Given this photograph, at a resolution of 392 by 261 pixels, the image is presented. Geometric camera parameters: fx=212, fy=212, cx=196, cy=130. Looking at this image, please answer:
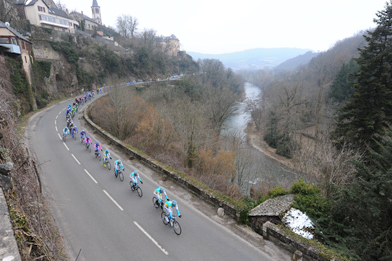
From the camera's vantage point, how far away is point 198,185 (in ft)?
37.5

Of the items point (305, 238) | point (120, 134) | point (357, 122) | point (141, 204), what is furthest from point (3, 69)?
point (357, 122)

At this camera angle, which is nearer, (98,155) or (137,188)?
(137,188)

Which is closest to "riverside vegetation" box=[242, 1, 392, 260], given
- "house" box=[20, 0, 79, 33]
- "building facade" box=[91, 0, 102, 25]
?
"house" box=[20, 0, 79, 33]

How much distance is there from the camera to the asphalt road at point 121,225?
7.75 metres

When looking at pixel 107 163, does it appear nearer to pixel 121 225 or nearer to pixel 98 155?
pixel 98 155

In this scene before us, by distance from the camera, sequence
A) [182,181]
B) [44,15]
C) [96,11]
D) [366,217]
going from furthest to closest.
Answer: [96,11], [44,15], [182,181], [366,217]

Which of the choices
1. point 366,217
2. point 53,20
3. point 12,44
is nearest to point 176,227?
point 366,217

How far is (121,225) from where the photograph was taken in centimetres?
909

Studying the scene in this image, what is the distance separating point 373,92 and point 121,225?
1762 centimetres

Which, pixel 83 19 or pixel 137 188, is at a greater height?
pixel 83 19

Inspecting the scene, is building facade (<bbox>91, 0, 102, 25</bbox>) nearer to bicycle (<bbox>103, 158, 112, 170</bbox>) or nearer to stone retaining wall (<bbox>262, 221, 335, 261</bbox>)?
bicycle (<bbox>103, 158, 112, 170</bbox>)

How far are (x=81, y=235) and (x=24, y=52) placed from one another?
31710mm

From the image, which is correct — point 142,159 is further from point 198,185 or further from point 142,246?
point 142,246

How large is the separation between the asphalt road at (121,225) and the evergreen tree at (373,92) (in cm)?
1171
